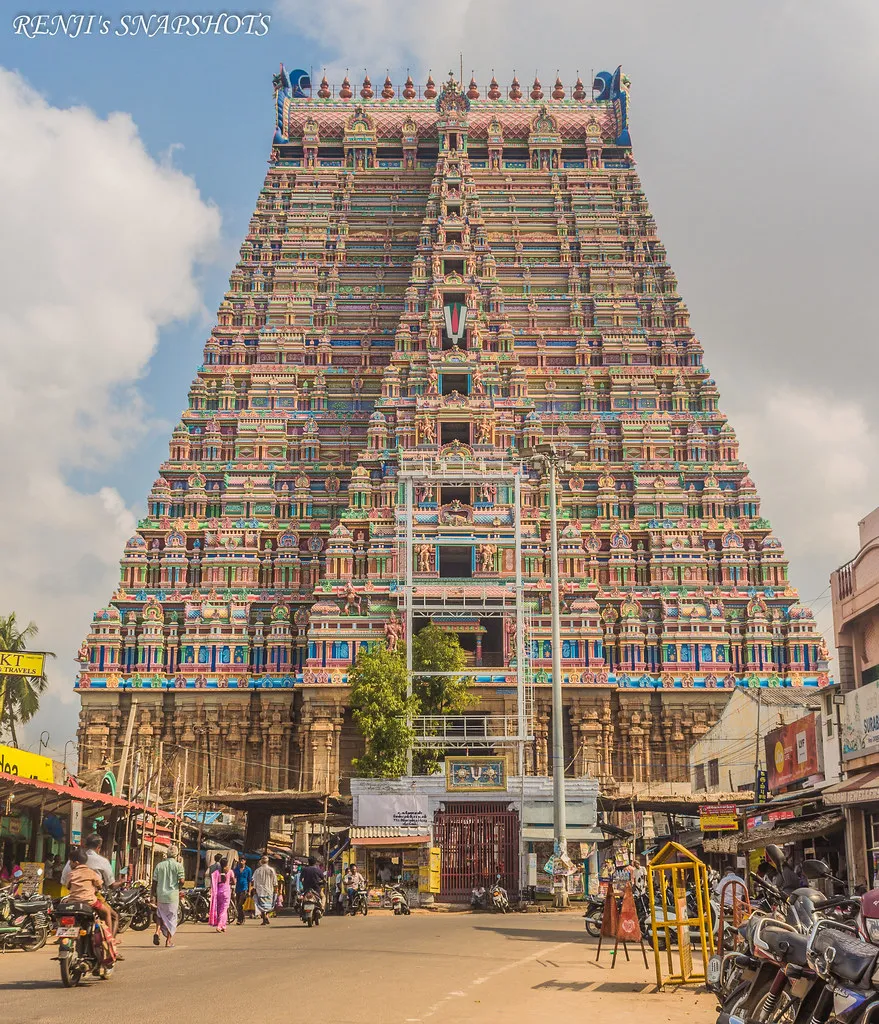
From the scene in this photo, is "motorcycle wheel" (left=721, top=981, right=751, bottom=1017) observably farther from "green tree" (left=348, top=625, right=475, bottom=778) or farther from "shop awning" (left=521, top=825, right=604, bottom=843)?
"green tree" (left=348, top=625, right=475, bottom=778)

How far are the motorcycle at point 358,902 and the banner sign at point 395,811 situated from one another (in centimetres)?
680

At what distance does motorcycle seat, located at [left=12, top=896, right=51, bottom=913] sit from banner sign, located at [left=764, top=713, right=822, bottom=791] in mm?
19629

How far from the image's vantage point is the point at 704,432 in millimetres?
67750

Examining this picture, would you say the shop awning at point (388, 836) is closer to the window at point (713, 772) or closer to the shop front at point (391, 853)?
the shop front at point (391, 853)

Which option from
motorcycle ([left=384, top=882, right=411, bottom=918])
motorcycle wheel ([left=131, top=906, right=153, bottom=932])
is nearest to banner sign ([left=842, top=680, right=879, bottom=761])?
motorcycle ([left=384, top=882, right=411, bottom=918])

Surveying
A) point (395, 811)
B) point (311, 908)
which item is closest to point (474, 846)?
point (395, 811)

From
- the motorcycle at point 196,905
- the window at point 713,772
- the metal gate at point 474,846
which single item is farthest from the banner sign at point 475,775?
the motorcycle at point 196,905

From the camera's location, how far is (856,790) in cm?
2694

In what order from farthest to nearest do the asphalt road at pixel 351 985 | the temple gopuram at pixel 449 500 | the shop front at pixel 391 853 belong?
the temple gopuram at pixel 449 500 < the shop front at pixel 391 853 < the asphalt road at pixel 351 985

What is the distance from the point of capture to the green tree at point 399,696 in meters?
49.7

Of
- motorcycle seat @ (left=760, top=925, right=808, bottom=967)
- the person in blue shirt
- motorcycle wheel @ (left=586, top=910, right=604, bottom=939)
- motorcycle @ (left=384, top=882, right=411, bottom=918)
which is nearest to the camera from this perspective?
motorcycle seat @ (left=760, top=925, right=808, bottom=967)

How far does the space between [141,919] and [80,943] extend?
41.1ft

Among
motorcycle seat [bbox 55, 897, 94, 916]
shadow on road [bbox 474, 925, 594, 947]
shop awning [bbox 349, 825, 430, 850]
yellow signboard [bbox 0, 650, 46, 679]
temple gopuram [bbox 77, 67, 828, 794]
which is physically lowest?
shadow on road [bbox 474, 925, 594, 947]

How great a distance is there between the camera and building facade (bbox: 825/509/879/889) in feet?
91.3
